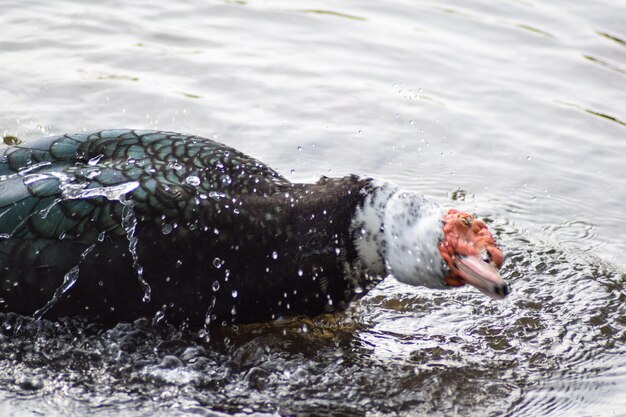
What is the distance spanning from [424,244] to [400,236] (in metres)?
0.13

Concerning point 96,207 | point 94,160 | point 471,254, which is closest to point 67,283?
point 96,207

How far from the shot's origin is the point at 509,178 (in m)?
6.81

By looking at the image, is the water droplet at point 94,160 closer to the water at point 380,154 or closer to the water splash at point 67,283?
the water splash at point 67,283

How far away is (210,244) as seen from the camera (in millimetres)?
4840

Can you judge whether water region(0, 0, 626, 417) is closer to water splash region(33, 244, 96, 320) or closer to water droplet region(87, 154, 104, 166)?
water splash region(33, 244, 96, 320)

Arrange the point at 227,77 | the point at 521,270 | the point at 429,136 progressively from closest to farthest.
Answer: the point at 521,270
the point at 429,136
the point at 227,77

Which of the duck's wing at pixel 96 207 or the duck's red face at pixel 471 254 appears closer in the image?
the duck's red face at pixel 471 254

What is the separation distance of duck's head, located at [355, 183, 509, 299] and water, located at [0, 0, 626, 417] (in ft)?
1.58

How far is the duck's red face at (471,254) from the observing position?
4.69 meters

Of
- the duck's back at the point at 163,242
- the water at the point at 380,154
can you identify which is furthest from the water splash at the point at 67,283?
the water at the point at 380,154

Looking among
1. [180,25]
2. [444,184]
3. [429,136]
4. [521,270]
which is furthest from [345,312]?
[180,25]

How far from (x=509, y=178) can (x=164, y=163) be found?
8.53 ft

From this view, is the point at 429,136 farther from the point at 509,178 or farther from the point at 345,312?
the point at 345,312

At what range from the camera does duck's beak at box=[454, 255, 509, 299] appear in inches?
184
